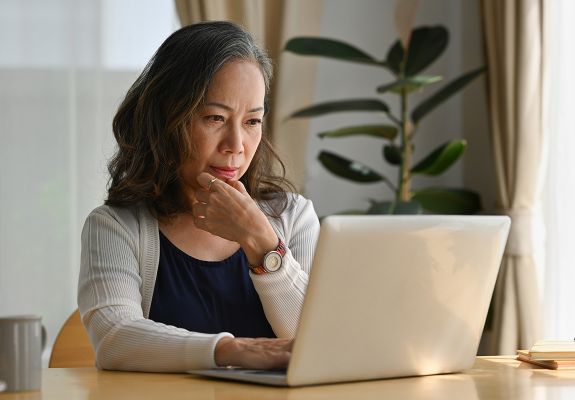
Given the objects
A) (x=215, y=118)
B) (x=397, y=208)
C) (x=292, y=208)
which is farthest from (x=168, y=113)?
(x=397, y=208)

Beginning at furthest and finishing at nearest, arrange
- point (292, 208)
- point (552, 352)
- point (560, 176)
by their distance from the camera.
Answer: point (560, 176), point (292, 208), point (552, 352)

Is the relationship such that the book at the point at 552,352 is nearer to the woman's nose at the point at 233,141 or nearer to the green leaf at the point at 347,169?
the woman's nose at the point at 233,141

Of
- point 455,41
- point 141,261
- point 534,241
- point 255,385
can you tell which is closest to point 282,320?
point 141,261

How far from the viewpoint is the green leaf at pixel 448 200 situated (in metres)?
3.82

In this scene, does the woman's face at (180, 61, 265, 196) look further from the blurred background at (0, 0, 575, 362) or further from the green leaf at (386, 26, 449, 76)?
the green leaf at (386, 26, 449, 76)

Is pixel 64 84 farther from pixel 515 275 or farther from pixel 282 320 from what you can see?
pixel 282 320

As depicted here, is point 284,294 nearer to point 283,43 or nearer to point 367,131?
point 367,131

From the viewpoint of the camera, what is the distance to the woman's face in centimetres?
188

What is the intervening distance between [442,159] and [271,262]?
199 cm

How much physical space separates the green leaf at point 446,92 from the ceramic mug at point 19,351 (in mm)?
2573

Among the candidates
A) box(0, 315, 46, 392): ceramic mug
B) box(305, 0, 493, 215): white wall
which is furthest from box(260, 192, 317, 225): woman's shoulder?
box(305, 0, 493, 215): white wall

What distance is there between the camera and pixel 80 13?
3.75 m

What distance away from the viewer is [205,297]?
1914 millimetres

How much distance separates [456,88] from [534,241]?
0.63 meters
